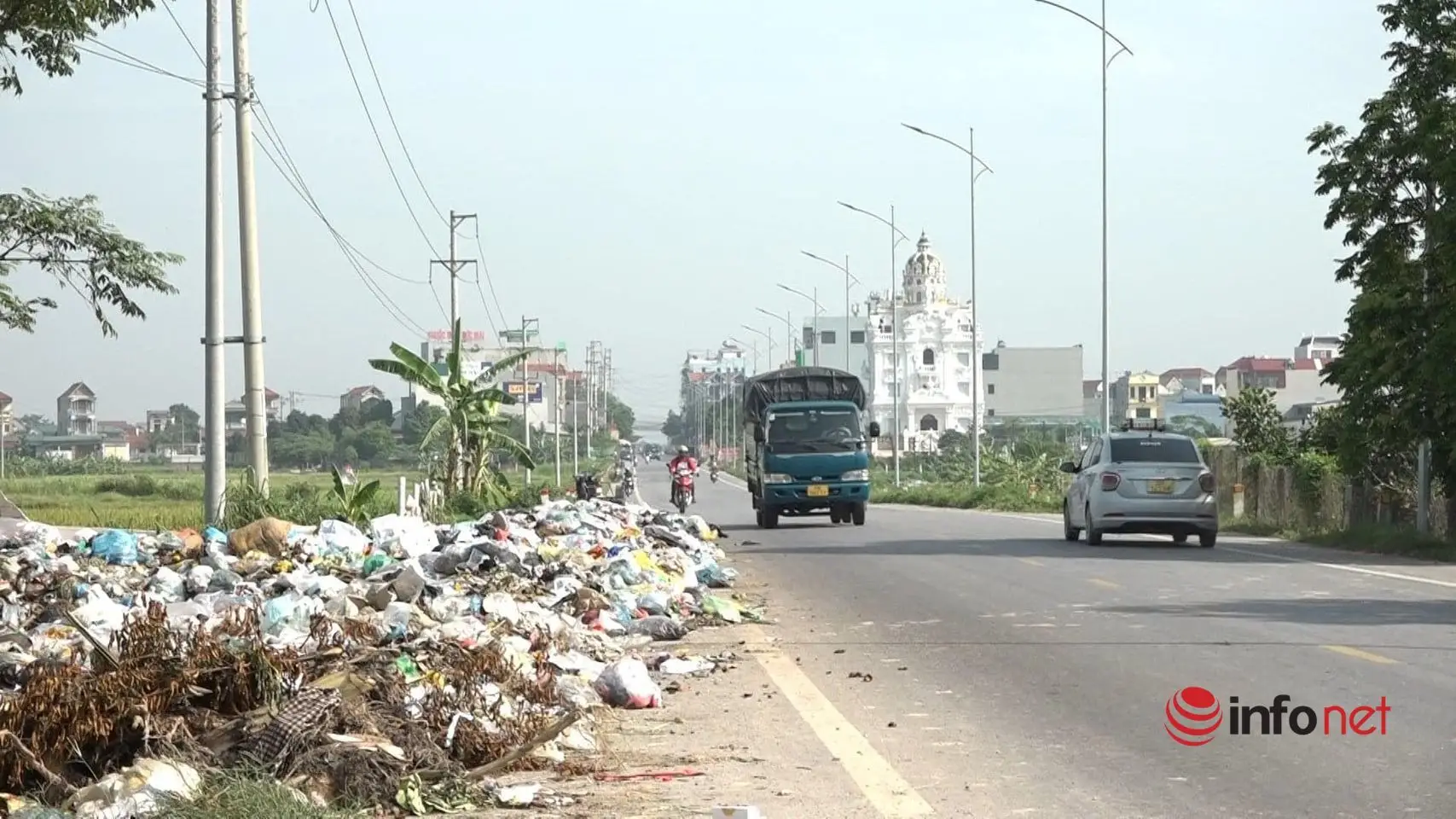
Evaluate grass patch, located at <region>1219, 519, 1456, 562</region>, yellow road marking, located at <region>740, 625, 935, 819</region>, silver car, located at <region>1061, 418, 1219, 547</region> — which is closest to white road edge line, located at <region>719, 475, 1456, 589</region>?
silver car, located at <region>1061, 418, 1219, 547</region>

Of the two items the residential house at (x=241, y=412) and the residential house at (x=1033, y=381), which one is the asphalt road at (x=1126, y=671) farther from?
the residential house at (x=1033, y=381)

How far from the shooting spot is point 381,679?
8.95 meters

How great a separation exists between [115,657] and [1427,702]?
22.6 feet

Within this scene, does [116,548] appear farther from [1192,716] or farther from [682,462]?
[682,462]

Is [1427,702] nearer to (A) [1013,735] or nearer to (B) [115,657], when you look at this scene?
(A) [1013,735]

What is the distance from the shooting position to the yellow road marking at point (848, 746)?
7.92 meters

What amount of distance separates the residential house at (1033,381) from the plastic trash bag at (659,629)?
152781mm

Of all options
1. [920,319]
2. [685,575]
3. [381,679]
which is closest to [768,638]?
[685,575]

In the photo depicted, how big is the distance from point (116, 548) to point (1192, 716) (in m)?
12.8

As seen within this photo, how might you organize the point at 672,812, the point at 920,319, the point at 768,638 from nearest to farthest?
the point at 672,812, the point at 768,638, the point at 920,319

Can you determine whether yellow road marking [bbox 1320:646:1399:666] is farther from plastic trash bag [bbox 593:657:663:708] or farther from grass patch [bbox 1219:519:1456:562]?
grass patch [bbox 1219:519:1456:562]

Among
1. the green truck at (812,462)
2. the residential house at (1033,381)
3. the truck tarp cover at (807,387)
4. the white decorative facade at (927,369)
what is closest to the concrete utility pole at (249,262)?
the green truck at (812,462)

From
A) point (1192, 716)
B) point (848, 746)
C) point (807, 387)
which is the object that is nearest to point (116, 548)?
point (848, 746)

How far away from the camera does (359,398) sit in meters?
182
